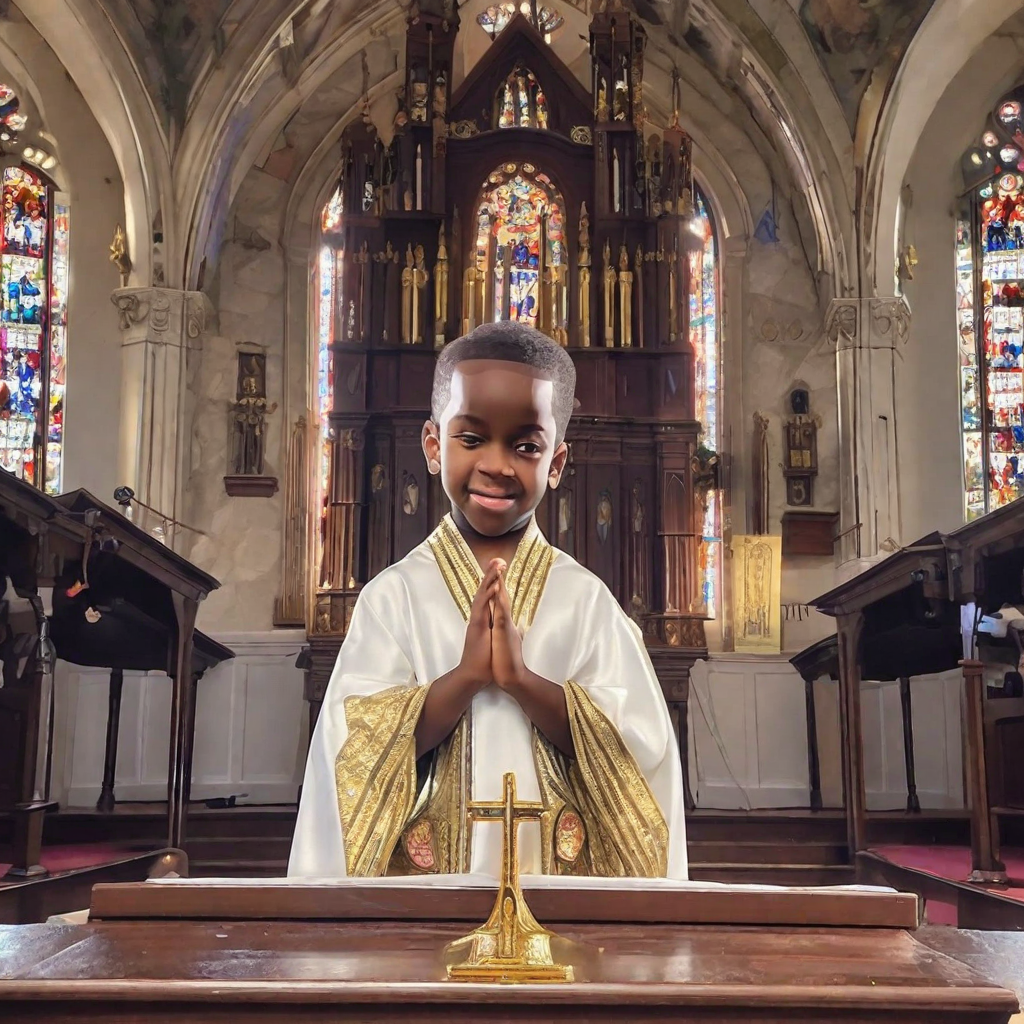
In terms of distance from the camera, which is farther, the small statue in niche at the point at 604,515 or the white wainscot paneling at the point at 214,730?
the small statue in niche at the point at 604,515

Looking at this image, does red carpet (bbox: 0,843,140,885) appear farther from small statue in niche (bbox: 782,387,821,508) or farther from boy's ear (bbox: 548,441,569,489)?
small statue in niche (bbox: 782,387,821,508)

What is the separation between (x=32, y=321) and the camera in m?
13.7

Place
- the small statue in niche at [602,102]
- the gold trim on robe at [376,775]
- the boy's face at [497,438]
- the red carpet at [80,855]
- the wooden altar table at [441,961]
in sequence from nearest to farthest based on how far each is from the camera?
the wooden altar table at [441,961] < the gold trim on robe at [376,775] < the boy's face at [497,438] < the red carpet at [80,855] < the small statue in niche at [602,102]

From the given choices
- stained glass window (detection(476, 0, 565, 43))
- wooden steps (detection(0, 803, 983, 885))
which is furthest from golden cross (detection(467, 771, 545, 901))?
stained glass window (detection(476, 0, 565, 43))

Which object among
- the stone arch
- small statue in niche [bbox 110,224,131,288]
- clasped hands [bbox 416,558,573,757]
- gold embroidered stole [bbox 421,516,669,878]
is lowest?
gold embroidered stole [bbox 421,516,669,878]

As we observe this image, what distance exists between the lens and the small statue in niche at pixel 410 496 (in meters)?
11.8

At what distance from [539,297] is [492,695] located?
9.98 meters

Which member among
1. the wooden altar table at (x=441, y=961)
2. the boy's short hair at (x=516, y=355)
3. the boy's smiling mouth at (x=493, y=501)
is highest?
the boy's short hair at (x=516, y=355)

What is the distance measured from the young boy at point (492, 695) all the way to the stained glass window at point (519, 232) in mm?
9843

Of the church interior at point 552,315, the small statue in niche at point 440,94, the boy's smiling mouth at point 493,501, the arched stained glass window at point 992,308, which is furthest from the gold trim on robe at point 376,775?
the arched stained glass window at point 992,308

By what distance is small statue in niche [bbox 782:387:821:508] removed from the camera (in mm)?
13555

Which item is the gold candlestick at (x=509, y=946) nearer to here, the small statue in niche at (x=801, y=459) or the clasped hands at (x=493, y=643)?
the clasped hands at (x=493, y=643)

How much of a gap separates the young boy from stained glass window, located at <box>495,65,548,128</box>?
435 inches

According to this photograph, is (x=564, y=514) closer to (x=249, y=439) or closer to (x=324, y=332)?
(x=249, y=439)
